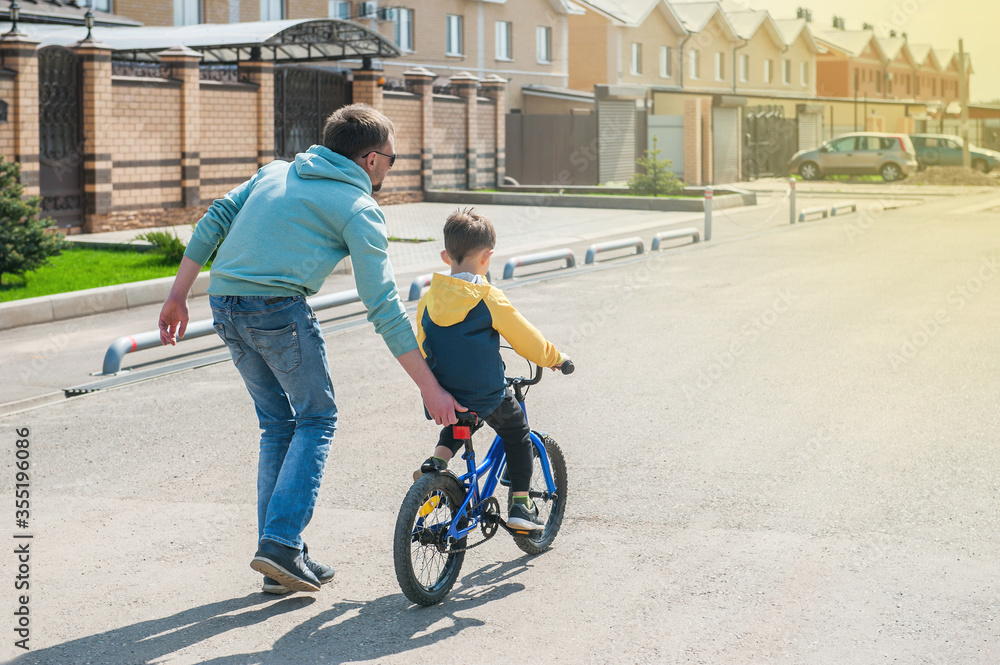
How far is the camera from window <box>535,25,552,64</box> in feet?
154

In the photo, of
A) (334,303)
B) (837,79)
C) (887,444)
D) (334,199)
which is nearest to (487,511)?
(334,199)

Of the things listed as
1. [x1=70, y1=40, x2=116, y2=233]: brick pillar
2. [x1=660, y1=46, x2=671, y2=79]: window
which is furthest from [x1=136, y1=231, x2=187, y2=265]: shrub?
[x1=660, y1=46, x2=671, y2=79]: window

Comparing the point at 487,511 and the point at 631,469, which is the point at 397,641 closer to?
the point at 487,511

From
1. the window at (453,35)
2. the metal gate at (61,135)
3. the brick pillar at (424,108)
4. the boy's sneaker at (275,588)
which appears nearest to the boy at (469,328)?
the boy's sneaker at (275,588)

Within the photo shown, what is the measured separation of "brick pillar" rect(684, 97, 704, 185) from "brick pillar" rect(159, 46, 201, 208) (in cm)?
1981

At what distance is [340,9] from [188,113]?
18.5 meters

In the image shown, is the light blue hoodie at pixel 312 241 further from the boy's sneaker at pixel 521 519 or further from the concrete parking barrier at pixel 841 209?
the concrete parking barrier at pixel 841 209

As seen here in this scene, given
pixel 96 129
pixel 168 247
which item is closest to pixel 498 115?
pixel 96 129

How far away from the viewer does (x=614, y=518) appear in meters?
4.99

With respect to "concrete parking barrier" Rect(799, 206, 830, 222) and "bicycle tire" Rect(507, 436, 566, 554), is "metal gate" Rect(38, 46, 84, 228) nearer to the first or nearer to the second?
"concrete parking barrier" Rect(799, 206, 830, 222)

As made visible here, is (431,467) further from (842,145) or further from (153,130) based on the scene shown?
(842,145)

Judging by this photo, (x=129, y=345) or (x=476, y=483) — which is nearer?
(x=476, y=483)

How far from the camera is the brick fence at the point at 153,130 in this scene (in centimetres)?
1747

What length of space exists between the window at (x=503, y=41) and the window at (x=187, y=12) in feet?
48.8
